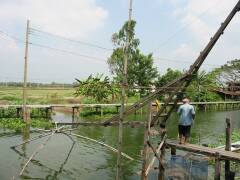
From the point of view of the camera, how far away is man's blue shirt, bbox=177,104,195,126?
1505cm

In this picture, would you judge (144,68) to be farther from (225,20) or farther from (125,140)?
(225,20)

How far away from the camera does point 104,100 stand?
1826 inches

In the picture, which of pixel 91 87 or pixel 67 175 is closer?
pixel 67 175

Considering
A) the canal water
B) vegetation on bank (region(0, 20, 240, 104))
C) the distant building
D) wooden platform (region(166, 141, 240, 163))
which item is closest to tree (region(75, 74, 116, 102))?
vegetation on bank (region(0, 20, 240, 104))

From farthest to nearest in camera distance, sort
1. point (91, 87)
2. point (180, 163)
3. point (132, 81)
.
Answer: point (132, 81) < point (91, 87) < point (180, 163)

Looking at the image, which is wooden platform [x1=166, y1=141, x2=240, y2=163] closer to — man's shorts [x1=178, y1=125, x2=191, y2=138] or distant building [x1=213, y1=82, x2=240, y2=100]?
man's shorts [x1=178, y1=125, x2=191, y2=138]

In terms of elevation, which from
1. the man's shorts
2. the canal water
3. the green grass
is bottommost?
the canal water

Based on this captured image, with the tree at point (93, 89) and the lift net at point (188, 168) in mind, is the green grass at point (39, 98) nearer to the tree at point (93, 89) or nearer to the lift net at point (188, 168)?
the tree at point (93, 89)

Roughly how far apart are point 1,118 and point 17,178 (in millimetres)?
17921

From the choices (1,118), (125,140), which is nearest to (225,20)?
(125,140)

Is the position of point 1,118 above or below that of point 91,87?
below

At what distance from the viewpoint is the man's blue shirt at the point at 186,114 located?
15055 mm

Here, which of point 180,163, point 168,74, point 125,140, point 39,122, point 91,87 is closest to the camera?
point 180,163

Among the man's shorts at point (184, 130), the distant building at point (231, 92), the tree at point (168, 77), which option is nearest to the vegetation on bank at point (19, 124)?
the man's shorts at point (184, 130)
